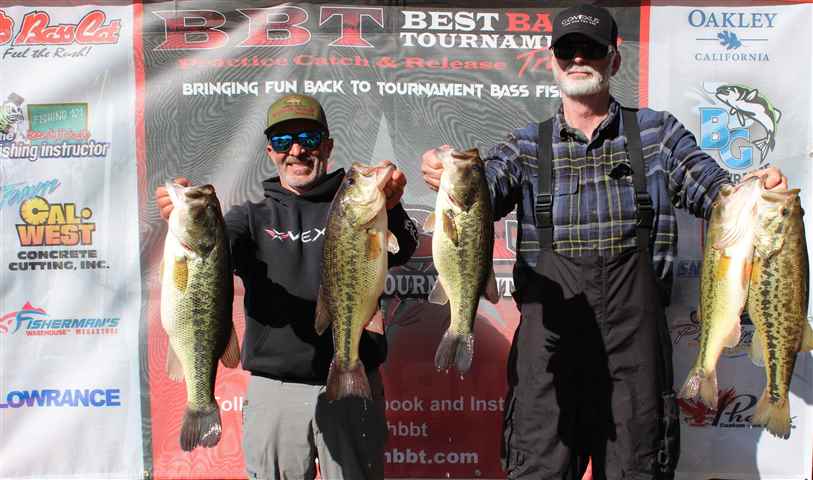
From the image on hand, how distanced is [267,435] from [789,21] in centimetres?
387

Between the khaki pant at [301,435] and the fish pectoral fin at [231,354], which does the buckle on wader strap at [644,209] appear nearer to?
the khaki pant at [301,435]

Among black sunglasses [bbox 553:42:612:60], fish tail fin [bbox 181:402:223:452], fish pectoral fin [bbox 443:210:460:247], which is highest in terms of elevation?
black sunglasses [bbox 553:42:612:60]

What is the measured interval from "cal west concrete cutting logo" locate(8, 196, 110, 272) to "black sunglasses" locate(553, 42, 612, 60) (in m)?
3.01

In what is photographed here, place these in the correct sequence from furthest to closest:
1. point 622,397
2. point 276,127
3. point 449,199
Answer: point 276,127
point 622,397
point 449,199

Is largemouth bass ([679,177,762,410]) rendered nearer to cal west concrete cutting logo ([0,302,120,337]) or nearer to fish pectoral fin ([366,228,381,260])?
fish pectoral fin ([366,228,381,260])

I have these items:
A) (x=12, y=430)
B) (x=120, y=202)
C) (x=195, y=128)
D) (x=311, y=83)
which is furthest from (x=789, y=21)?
(x=12, y=430)

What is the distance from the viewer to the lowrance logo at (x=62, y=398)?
4469 mm

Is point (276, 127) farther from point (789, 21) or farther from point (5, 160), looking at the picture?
point (789, 21)

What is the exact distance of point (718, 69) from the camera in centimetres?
439

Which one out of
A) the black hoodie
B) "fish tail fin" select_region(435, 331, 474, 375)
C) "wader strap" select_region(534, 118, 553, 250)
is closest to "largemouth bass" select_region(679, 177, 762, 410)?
"wader strap" select_region(534, 118, 553, 250)

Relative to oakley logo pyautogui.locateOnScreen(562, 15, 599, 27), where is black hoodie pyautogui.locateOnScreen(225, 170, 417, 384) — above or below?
below

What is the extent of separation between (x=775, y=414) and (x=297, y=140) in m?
2.37

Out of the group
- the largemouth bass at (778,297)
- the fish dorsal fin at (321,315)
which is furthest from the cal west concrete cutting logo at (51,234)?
the largemouth bass at (778,297)

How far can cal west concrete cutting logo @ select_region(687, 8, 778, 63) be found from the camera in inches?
172
